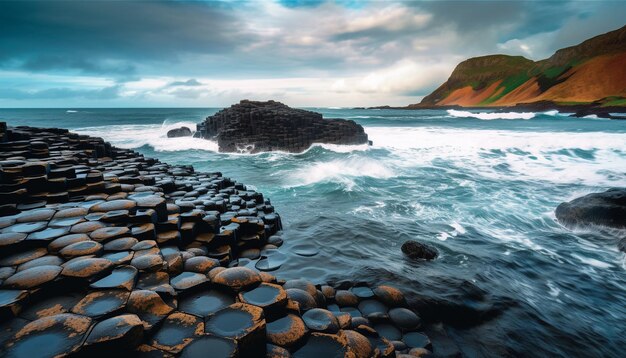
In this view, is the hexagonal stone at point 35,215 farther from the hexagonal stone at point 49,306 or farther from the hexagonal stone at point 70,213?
the hexagonal stone at point 49,306

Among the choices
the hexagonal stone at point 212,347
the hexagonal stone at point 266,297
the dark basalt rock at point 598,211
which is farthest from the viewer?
the dark basalt rock at point 598,211

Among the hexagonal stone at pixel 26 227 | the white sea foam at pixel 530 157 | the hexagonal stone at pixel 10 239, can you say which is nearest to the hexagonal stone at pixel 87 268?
the hexagonal stone at pixel 10 239

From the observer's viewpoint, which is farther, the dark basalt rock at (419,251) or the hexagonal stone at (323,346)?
the dark basalt rock at (419,251)

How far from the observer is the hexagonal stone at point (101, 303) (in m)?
2.97

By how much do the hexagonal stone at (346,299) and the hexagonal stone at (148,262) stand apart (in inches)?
123

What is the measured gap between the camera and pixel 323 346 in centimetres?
332

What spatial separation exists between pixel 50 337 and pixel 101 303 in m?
0.51

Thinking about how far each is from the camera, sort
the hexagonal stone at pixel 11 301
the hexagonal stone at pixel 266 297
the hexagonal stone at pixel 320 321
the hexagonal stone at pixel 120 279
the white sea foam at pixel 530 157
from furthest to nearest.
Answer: the white sea foam at pixel 530 157 → the hexagonal stone at pixel 320 321 → the hexagonal stone at pixel 266 297 → the hexagonal stone at pixel 120 279 → the hexagonal stone at pixel 11 301

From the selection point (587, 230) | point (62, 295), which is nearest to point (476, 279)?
point (587, 230)

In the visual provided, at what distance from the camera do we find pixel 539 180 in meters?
17.1

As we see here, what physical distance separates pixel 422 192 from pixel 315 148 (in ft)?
53.7

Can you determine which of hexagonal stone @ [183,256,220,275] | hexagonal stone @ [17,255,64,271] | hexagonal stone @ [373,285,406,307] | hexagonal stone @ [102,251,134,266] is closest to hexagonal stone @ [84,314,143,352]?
hexagonal stone @ [102,251,134,266]

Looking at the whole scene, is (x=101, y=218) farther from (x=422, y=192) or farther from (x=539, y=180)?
(x=539, y=180)

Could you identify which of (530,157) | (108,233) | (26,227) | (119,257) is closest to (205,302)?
(119,257)
